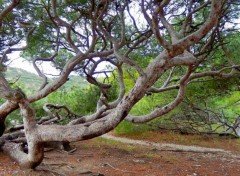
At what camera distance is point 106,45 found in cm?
701

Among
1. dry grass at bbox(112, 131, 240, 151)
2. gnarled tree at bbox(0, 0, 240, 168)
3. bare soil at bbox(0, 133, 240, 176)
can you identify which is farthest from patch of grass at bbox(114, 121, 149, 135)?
bare soil at bbox(0, 133, 240, 176)

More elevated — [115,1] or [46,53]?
[115,1]

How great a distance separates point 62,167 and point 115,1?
Answer: 10.6ft

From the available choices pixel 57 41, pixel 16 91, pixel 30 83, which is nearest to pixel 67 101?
pixel 30 83

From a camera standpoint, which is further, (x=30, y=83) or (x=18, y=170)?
(x=30, y=83)

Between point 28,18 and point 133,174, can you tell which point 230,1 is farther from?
point 28,18

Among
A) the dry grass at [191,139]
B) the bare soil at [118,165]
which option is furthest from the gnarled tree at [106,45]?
the dry grass at [191,139]

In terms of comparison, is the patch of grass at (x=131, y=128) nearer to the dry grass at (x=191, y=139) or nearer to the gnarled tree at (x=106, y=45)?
the dry grass at (x=191, y=139)

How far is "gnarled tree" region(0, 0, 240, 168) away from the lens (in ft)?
13.8

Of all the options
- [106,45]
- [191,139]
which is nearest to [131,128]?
[191,139]

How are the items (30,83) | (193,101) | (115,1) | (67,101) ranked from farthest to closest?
(30,83) → (67,101) → (193,101) → (115,1)

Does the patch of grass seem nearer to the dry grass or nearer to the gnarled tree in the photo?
the dry grass

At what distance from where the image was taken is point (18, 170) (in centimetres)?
512

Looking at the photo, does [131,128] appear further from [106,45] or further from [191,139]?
[106,45]
